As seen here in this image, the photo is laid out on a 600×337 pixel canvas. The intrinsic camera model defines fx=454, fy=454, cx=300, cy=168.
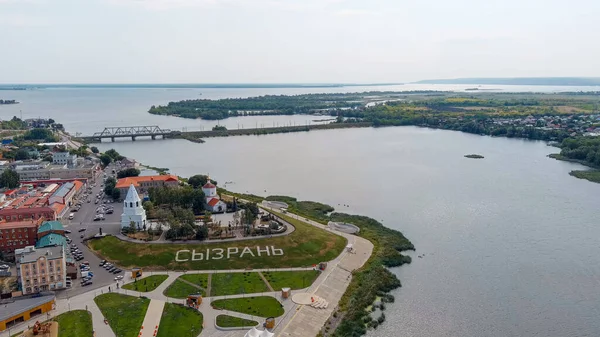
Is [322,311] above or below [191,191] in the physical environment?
below

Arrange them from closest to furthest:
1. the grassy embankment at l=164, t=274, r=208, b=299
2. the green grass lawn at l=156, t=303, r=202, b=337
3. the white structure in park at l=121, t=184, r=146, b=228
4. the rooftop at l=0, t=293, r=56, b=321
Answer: the green grass lawn at l=156, t=303, r=202, b=337, the rooftop at l=0, t=293, r=56, b=321, the grassy embankment at l=164, t=274, r=208, b=299, the white structure in park at l=121, t=184, r=146, b=228

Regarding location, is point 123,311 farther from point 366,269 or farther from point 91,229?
point 366,269

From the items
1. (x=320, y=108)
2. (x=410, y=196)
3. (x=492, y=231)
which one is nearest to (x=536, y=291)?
(x=492, y=231)

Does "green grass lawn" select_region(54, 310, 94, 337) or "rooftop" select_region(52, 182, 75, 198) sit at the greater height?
"rooftop" select_region(52, 182, 75, 198)

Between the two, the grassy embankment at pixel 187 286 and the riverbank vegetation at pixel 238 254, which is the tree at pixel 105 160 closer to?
the riverbank vegetation at pixel 238 254

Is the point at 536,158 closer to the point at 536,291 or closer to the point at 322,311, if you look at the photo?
the point at 536,291

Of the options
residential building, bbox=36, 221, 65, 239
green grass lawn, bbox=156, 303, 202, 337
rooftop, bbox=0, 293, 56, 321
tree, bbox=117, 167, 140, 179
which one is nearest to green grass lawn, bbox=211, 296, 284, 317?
green grass lawn, bbox=156, 303, 202, 337

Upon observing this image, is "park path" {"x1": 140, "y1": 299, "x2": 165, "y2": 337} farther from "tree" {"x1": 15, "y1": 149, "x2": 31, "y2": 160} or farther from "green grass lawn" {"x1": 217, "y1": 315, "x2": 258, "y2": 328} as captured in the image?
"tree" {"x1": 15, "y1": 149, "x2": 31, "y2": 160}
